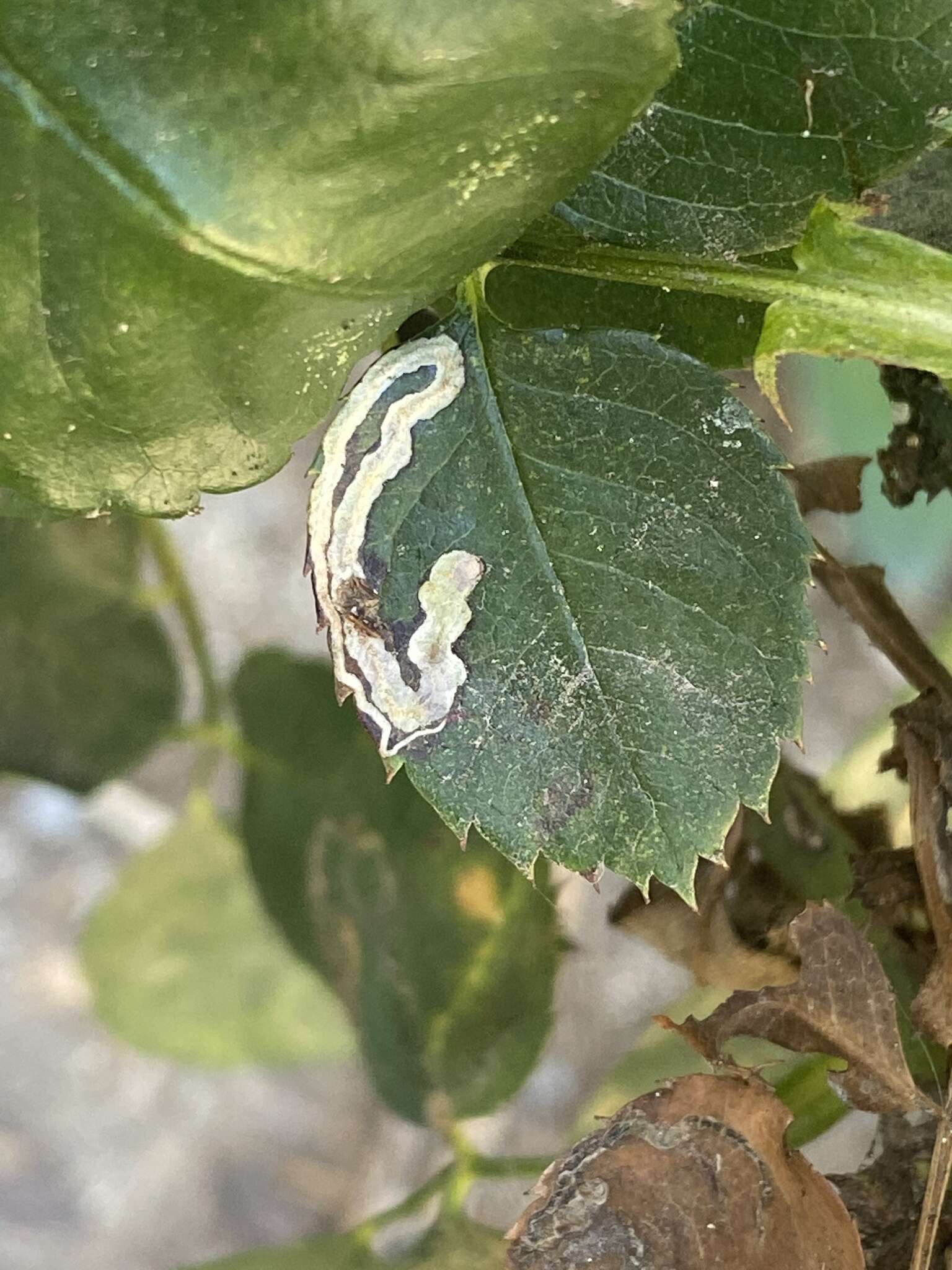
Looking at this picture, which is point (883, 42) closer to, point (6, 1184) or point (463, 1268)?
point (463, 1268)

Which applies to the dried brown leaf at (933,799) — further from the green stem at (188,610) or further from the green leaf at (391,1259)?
the green stem at (188,610)

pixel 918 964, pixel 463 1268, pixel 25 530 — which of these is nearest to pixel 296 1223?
pixel 463 1268

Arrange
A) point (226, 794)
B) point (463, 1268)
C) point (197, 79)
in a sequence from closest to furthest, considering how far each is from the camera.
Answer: point (197, 79)
point (463, 1268)
point (226, 794)

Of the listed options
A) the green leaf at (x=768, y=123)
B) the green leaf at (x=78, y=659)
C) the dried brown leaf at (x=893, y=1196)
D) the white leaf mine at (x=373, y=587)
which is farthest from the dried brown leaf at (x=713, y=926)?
the green leaf at (x=78, y=659)

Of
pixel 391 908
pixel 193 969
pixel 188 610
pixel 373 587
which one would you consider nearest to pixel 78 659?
pixel 188 610

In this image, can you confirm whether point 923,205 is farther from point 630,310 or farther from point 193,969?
point 193,969
